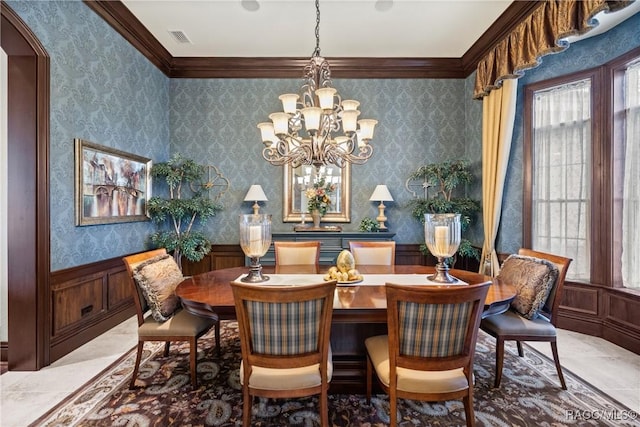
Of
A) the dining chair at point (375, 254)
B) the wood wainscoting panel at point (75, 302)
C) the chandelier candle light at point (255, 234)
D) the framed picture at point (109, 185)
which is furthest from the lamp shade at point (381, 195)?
the wood wainscoting panel at point (75, 302)

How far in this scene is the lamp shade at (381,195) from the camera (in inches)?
173

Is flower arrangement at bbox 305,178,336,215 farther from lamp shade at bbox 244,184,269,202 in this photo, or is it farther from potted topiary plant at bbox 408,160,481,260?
potted topiary plant at bbox 408,160,481,260

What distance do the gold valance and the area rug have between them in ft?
8.83

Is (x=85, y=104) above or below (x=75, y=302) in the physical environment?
above

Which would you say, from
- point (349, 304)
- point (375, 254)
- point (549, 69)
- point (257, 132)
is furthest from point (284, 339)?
point (549, 69)

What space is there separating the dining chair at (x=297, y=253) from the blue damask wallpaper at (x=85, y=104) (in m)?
1.84

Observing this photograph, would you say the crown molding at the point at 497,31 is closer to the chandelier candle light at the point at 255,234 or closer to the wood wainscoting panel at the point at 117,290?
the chandelier candle light at the point at 255,234

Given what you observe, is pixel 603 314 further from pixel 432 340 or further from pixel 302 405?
pixel 302 405

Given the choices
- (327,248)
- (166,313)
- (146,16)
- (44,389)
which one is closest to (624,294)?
(327,248)

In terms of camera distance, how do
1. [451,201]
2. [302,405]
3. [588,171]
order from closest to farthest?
[302,405] → [588,171] → [451,201]

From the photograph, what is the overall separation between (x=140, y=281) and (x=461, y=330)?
1.96 meters

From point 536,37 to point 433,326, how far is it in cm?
305

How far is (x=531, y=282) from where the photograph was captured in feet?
7.27

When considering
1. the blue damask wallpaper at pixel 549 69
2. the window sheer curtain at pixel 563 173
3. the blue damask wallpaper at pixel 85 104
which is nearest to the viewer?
the blue damask wallpaper at pixel 85 104
